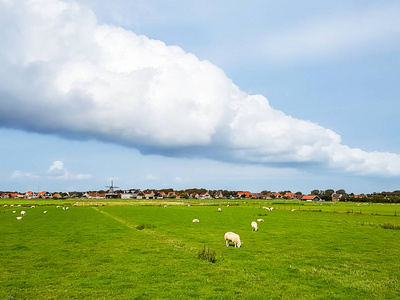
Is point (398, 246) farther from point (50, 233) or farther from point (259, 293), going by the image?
point (50, 233)

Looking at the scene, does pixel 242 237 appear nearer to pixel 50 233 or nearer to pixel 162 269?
pixel 162 269

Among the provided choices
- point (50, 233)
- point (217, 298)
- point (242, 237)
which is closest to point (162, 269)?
point (217, 298)

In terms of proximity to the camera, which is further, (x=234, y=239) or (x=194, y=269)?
(x=234, y=239)

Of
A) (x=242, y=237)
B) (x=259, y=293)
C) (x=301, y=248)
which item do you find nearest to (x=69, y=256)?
(x=259, y=293)

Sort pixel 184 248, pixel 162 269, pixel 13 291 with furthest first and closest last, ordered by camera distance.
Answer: pixel 184 248
pixel 162 269
pixel 13 291

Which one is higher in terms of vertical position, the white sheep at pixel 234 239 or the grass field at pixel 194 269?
the white sheep at pixel 234 239

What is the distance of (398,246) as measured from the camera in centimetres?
2694

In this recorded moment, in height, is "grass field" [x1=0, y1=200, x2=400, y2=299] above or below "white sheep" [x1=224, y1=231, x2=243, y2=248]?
below

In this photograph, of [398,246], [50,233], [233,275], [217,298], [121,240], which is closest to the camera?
[217,298]

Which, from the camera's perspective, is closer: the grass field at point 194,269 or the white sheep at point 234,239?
the grass field at point 194,269

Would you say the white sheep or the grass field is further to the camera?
the white sheep

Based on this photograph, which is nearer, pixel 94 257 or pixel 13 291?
pixel 13 291

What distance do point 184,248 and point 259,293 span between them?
1182 centimetres

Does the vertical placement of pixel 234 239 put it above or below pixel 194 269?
above
